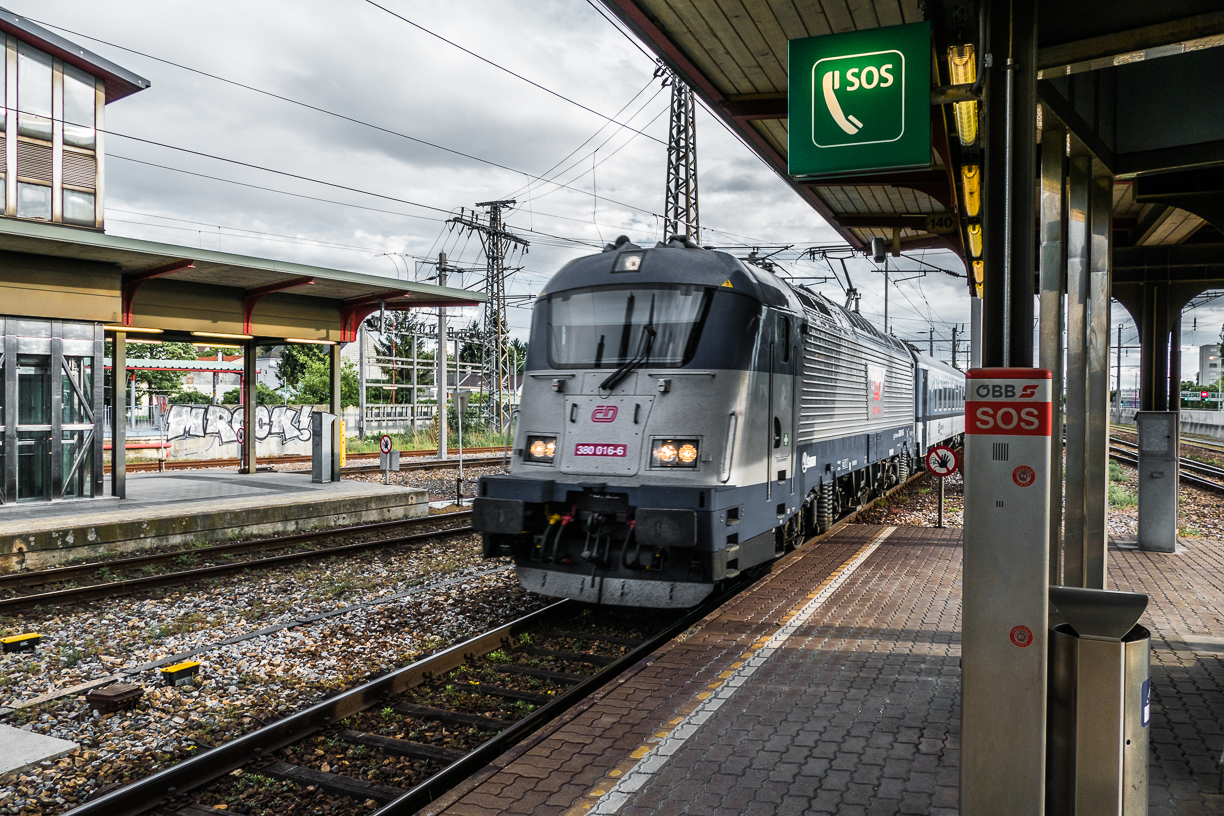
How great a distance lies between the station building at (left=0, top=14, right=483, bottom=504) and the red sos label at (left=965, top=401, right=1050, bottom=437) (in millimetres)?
11700

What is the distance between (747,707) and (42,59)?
1569cm

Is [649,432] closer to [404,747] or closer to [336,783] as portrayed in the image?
[404,747]

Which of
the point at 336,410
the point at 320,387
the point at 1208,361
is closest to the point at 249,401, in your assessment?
the point at 336,410

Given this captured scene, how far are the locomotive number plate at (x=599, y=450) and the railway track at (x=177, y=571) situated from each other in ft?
15.3

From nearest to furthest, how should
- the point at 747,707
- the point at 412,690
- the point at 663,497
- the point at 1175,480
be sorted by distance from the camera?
the point at 747,707 → the point at 412,690 → the point at 663,497 → the point at 1175,480

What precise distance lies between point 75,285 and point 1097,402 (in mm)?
13371

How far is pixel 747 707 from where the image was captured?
16.2 feet

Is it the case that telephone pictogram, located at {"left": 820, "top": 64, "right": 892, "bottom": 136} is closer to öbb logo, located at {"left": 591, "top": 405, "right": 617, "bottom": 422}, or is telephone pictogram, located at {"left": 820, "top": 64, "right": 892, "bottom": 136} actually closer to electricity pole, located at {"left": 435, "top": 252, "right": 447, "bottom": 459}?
öbb logo, located at {"left": 591, "top": 405, "right": 617, "bottom": 422}

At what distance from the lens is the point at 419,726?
17.0 ft

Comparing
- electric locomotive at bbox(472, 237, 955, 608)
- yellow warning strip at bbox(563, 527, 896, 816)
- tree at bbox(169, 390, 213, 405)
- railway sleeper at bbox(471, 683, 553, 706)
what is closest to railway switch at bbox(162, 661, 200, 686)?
railway sleeper at bbox(471, 683, 553, 706)

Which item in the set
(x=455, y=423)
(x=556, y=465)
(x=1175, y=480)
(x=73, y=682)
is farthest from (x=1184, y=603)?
(x=455, y=423)

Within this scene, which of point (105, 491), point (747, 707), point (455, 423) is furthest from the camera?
point (455, 423)

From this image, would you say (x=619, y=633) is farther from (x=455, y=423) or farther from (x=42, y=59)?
(x=455, y=423)

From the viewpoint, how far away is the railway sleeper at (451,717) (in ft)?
16.8
